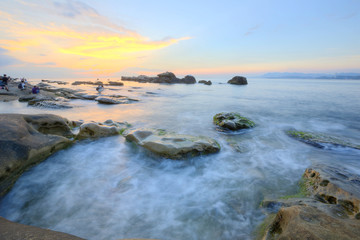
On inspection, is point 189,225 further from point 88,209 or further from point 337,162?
point 337,162

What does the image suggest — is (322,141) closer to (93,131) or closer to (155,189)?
(155,189)

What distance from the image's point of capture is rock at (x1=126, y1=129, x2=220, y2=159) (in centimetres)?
482

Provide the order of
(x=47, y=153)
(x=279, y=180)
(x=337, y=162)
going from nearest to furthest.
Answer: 1. (x=279, y=180)
2. (x=47, y=153)
3. (x=337, y=162)

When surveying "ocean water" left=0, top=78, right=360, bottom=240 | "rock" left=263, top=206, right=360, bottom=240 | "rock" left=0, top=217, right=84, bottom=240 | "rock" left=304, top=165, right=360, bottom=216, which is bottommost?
"ocean water" left=0, top=78, right=360, bottom=240

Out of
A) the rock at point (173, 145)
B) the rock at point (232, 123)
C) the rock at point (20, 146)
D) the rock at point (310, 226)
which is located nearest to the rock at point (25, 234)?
the rock at point (20, 146)

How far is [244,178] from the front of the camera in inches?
163

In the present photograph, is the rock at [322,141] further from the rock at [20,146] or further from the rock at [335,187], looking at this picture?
the rock at [20,146]

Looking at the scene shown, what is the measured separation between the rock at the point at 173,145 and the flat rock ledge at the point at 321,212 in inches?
92.0

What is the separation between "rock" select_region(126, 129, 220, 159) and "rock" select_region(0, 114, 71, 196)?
2.37 meters

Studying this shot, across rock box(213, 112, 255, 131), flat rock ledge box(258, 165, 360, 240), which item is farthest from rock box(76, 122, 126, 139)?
flat rock ledge box(258, 165, 360, 240)

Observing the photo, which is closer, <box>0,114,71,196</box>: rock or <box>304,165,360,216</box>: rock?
<box>304,165,360,216</box>: rock

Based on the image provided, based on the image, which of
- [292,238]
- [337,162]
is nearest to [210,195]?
[292,238]

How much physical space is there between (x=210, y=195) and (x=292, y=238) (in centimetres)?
186

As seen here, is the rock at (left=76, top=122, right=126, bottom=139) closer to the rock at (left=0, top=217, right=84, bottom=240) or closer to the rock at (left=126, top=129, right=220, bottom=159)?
the rock at (left=126, top=129, right=220, bottom=159)
